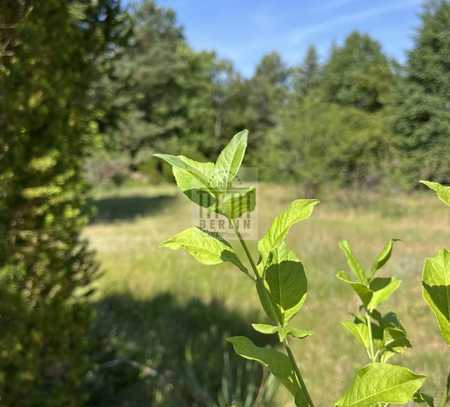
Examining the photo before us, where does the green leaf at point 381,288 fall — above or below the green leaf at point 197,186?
below

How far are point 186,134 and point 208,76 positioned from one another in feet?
20.0

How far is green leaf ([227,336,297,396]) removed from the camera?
0.49 m

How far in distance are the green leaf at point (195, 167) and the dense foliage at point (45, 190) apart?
1.75 m

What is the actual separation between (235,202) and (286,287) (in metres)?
0.15

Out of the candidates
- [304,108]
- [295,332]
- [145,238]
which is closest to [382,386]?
[295,332]

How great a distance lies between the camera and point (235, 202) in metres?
0.41

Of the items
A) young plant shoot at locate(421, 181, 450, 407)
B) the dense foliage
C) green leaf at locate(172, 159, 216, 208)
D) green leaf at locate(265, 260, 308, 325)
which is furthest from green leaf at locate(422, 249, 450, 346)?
the dense foliage

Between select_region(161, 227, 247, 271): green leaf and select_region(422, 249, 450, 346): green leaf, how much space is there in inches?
8.2

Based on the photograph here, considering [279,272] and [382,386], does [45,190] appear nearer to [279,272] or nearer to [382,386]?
[279,272]

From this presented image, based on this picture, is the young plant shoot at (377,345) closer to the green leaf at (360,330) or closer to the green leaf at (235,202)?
the green leaf at (360,330)

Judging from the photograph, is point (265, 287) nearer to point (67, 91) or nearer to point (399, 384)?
point (399, 384)

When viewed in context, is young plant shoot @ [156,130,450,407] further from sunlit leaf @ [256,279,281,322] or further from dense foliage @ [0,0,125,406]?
dense foliage @ [0,0,125,406]

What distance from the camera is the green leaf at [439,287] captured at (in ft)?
1.52

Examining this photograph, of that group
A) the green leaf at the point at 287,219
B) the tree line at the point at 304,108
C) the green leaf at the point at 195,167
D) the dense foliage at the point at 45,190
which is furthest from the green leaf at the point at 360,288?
the tree line at the point at 304,108
